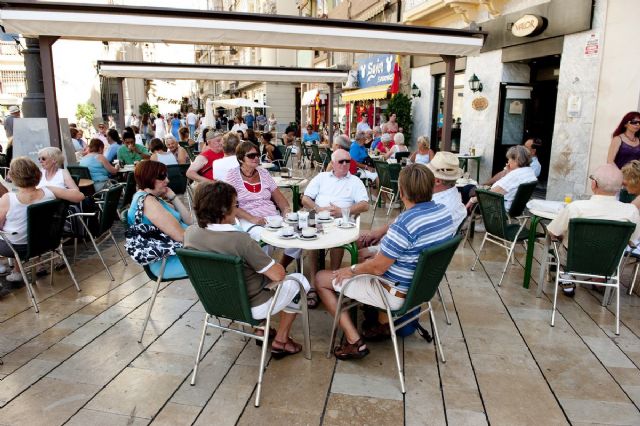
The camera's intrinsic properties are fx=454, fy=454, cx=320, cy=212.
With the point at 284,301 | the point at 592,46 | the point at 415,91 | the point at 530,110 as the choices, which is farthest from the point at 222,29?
the point at 415,91

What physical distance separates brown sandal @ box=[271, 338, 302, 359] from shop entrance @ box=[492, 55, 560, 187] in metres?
7.65

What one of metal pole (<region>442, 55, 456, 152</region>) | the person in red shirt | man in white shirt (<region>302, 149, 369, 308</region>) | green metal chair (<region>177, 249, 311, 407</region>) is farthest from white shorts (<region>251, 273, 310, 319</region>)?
metal pole (<region>442, 55, 456, 152</region>)

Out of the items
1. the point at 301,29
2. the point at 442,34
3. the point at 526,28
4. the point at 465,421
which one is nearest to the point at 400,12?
the point at 526,28

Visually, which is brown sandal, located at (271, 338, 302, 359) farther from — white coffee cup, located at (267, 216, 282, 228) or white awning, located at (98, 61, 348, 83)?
white awning, located at (98, 61, 348, 83)

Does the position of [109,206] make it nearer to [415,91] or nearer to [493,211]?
[493,211]

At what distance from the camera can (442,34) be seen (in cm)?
629

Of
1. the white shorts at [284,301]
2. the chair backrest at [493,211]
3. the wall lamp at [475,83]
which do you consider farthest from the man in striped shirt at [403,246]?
the wall lamp at [475,83]

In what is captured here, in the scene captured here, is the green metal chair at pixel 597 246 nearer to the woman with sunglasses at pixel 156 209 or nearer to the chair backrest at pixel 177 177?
the woman with sunglasses at pixel 156 209

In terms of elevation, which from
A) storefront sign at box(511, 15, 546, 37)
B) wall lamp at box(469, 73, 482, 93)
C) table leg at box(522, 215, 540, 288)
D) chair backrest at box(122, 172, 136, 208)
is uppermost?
storefront sign at box(511, 15, 546, 37)

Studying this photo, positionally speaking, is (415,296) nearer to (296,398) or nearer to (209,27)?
(296,398)

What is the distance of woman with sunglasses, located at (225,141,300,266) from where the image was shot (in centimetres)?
396

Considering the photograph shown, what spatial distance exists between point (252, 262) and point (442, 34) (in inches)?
204

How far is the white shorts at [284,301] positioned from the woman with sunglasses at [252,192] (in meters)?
1.10

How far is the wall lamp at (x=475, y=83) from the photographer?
9625 millimetres
